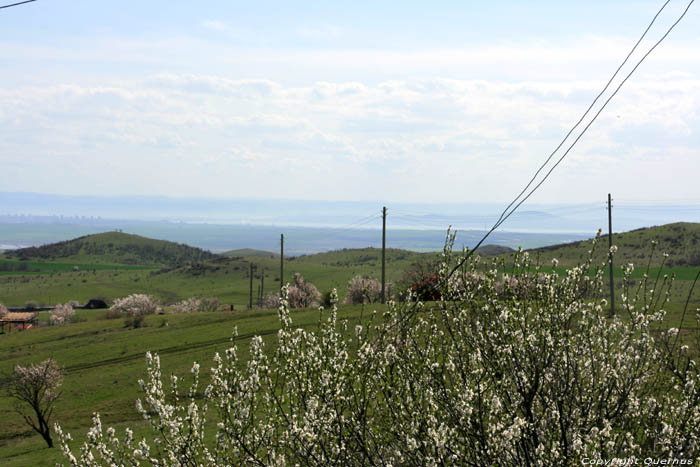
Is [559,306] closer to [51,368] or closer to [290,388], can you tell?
[290,388]

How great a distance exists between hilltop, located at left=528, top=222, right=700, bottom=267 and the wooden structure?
7284cm

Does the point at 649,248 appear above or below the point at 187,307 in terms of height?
above

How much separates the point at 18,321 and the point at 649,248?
311 feet

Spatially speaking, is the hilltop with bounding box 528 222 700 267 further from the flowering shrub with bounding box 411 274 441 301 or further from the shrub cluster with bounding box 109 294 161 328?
the flowering shrub with bounding box 411 274 441 301

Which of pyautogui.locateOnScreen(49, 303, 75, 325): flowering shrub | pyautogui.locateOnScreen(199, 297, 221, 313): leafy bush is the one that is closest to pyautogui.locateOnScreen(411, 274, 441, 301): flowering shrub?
pyautogui.locateOnScreen(49, 303, 75, 325): flowering shrub

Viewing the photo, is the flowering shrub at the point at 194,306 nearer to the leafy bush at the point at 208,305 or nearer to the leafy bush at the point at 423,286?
the leafy bush at the point at 208,305

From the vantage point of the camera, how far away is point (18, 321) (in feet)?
251

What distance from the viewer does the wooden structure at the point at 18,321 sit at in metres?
74.6

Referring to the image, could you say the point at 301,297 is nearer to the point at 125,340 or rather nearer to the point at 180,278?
the point at 125,340

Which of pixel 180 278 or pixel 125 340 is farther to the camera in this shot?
pixel 180 278

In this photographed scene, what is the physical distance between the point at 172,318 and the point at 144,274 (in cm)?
10583

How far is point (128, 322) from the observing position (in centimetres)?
6300

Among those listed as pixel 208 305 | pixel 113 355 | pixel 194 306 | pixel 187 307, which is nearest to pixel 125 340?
pixel 113 355

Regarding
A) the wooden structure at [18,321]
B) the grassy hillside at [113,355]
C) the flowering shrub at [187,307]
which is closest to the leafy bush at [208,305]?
the flowering shrub at [187,307]
